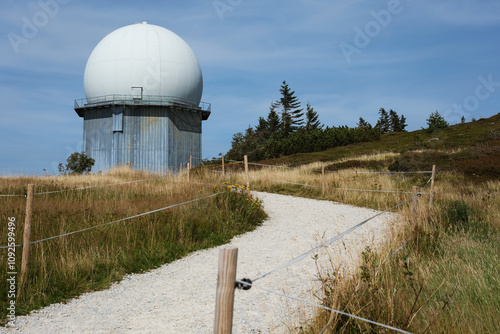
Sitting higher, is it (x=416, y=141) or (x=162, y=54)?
(x=162, y=54)

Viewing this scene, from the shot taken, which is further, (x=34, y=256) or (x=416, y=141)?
(x=416, y=141)

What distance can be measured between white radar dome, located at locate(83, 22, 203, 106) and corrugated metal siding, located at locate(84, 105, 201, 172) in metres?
1.25

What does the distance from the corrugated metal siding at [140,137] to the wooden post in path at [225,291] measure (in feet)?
81.7

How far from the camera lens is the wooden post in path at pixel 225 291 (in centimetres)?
226

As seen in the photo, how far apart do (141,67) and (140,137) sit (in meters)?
4.80

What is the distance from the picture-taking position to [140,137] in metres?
27.6

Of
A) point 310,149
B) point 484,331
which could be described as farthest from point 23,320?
point 310,149

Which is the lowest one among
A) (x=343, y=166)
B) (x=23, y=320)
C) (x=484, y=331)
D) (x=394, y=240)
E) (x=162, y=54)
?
(x=23, y=320)

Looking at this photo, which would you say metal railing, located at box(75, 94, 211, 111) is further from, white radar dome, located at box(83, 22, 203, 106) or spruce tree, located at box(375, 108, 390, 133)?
spruce tree, located at box(375, 108, 390, 133)

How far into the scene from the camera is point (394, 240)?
5.73 metres

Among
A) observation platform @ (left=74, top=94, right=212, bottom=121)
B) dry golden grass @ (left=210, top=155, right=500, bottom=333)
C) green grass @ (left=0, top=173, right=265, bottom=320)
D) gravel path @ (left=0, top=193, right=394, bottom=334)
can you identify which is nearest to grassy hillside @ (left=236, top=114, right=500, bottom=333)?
dry golden grass @ (left=210, top=155, right=500, bottom=333)

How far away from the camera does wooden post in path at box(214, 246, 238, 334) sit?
7.43ft

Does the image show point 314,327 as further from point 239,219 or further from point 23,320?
point 239,219

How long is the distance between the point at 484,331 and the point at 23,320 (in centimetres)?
454
